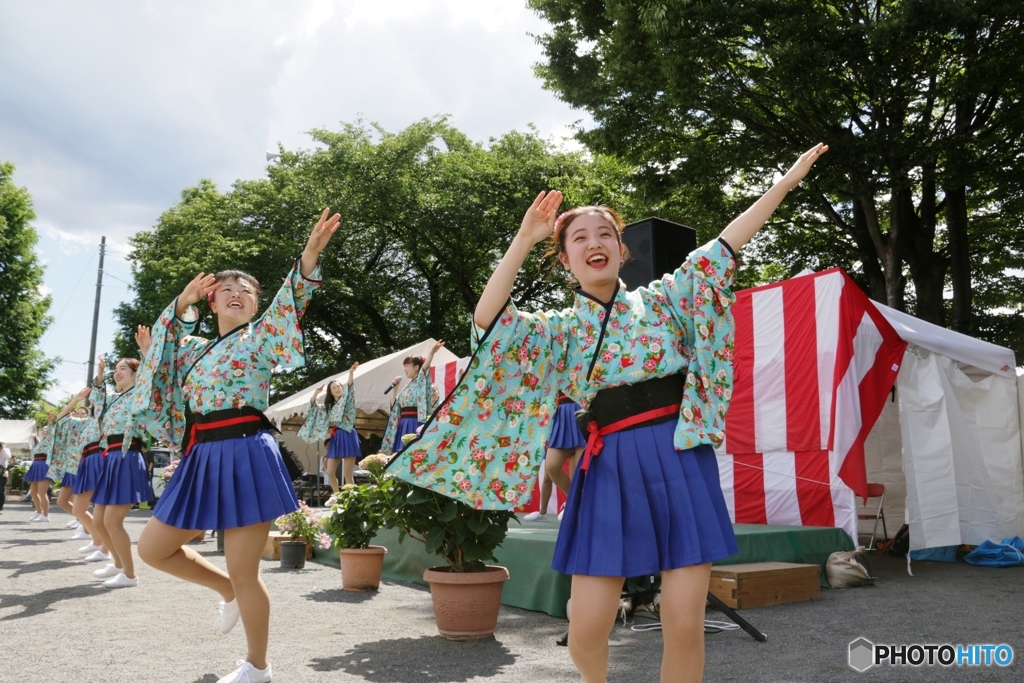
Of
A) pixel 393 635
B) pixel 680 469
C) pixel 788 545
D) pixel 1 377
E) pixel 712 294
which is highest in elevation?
pixel 1 377

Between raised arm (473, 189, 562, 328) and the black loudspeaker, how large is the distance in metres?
2.02

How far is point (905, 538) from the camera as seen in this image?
25.0 ft

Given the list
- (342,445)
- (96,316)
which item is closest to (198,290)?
(342,445)

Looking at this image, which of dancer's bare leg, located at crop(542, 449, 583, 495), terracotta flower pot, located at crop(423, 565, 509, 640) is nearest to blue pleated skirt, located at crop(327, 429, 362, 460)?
dancer's bare leg, located at crop(542, 449, 583, 495)

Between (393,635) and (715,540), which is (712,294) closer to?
(715,540)

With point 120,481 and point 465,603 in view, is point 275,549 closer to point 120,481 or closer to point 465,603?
point 120,481

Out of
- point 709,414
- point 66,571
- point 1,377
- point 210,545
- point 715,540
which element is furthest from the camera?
point 1,377

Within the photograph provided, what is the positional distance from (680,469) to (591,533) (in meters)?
0.29

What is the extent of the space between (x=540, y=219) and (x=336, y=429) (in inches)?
335

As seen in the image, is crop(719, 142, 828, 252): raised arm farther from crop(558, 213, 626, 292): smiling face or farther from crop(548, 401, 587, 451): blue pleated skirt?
crop(548, 401, 587, 451): blue pleated skirt

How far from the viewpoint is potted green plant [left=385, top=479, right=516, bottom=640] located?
157 inches

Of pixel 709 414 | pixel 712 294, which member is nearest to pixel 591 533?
pixel 709 414

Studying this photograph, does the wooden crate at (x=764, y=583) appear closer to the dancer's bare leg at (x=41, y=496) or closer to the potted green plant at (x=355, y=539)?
the potted green plant at (x=355, y=539)

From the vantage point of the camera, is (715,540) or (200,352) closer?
(715,540)
